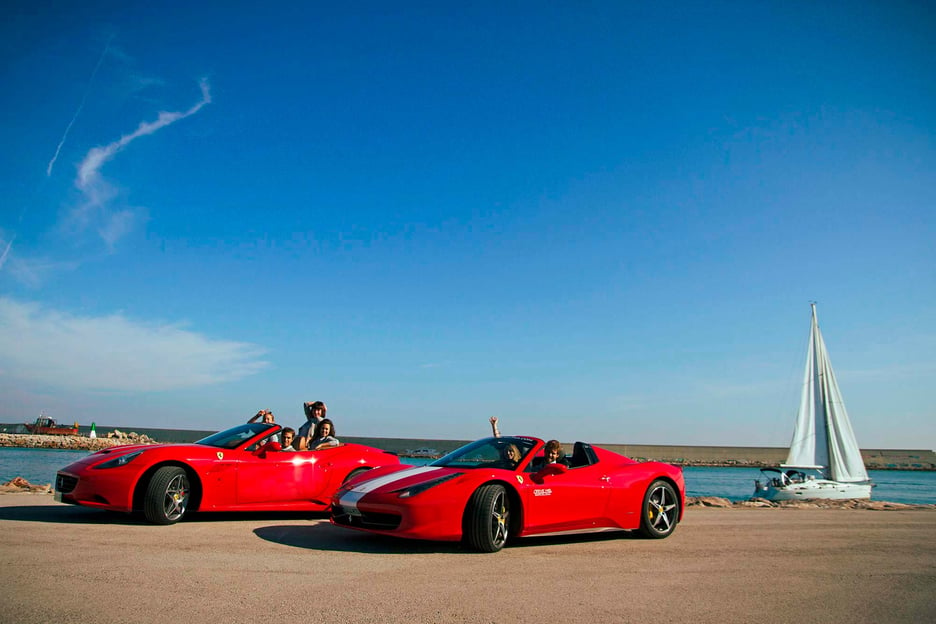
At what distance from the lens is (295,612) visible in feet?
13.0

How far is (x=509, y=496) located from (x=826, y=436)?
3456 cm

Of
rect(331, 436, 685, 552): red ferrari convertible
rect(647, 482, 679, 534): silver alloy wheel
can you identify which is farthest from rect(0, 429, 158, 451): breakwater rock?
rect(647, 482, 679, 534): silver alloy wheel

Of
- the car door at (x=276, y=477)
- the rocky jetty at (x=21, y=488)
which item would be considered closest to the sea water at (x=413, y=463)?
the rocky jetty at (x=21, y=488)

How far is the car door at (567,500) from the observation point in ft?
22.4

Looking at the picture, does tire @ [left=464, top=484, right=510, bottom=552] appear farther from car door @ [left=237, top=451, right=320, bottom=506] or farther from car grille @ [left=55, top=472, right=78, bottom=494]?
car grille @ [left=55, top=472, right=78, bottom=494]

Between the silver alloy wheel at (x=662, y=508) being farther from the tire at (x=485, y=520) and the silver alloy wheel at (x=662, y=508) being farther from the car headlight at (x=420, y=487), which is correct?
the car headlight at (x=420, y=487)

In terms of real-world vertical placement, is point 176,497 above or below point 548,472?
below

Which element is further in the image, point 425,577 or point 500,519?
point 500,519

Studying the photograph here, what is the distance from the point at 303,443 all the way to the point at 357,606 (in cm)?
537

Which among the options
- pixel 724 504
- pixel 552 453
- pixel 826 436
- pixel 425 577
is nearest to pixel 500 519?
pixel 552 453

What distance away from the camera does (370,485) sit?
22.6 ft

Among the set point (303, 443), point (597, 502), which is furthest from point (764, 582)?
point (303, 443)

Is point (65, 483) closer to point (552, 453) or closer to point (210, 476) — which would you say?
point (210, 476)

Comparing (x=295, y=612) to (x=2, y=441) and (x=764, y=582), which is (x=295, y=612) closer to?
(x=764, y=582)
